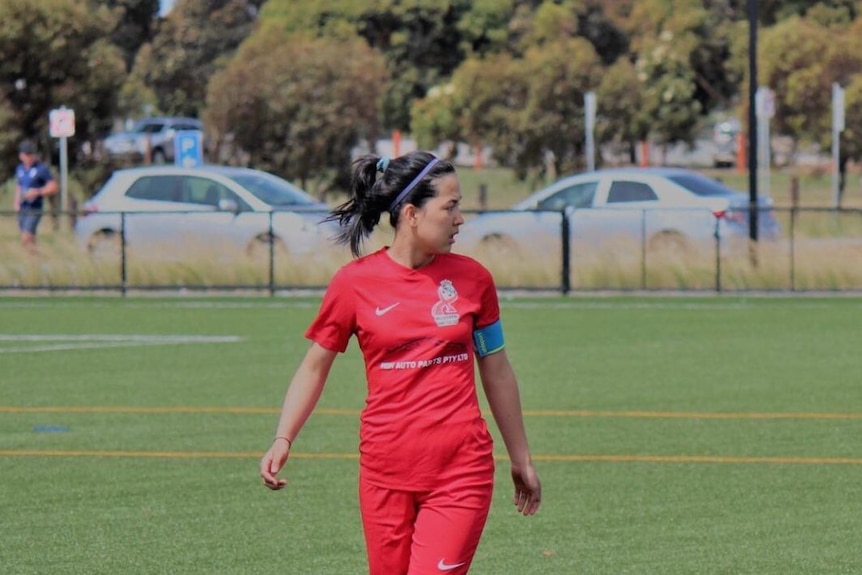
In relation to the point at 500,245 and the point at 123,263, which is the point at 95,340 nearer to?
the point at 123,263

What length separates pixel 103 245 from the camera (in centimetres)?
2597

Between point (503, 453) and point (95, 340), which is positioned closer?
point (503, 453)

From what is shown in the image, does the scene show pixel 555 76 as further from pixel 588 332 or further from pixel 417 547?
pixel 417 547

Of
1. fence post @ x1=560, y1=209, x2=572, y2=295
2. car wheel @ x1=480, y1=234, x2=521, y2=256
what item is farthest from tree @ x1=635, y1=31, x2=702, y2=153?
fence post @ x1=560, y1=209, x2=572, y2=295

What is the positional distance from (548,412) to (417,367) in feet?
26.3

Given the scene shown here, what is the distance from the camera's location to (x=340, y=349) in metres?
5.58

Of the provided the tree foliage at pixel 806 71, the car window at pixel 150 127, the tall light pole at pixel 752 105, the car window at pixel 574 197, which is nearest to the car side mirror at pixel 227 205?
the car window at pixel 574 197

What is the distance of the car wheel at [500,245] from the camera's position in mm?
25516

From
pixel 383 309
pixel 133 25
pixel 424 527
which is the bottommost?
pixel 424 527

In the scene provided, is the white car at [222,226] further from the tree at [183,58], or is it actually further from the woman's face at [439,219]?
the tree at [183,58]

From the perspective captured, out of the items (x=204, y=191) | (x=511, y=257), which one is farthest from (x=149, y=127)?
(x=511, y=257)

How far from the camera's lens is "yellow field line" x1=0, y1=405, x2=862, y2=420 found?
13.0m

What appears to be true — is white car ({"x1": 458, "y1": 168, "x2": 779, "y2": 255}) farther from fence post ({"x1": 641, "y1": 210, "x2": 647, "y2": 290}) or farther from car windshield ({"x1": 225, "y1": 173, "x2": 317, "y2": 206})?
car windshield ({"x1": 225, "y1": 173, "x2": 317, "y2": 206})

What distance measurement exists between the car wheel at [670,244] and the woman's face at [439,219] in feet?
65.2
